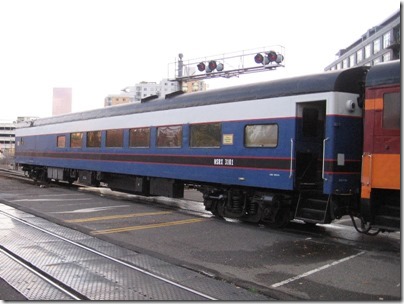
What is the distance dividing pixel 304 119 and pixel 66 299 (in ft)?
21.8

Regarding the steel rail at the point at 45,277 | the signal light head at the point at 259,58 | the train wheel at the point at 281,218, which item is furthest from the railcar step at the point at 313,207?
the signal light head at the point at 259,58

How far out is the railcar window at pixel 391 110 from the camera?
8.13m

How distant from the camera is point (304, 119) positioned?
33.0 ft

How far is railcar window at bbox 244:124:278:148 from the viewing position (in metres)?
10.3

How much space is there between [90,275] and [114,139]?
10.8m

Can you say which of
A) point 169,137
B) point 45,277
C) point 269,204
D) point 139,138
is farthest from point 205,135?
point 45,277

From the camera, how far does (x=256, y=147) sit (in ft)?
35.3

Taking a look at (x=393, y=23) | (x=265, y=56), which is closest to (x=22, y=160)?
(x=265, y=56)

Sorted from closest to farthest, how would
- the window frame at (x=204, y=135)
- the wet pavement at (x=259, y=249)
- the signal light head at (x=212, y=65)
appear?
the wet pavement at (x=259, y=249) < the window frame at (x=204, y=135) < the signal light head at (x=212, y=65)

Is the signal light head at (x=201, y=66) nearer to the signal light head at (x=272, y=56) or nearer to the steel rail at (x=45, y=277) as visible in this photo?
the signal light head at (x=272, y=56)

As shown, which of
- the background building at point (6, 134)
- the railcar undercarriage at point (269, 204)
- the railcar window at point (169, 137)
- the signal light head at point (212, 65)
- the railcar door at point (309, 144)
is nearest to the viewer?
the railcar undercarriage at point (269, 204)

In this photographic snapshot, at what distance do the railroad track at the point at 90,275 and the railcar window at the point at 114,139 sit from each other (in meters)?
7.85

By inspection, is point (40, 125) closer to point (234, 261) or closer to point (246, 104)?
point (246, 104)

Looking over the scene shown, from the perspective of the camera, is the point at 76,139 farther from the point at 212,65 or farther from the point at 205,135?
the point at 205,135
